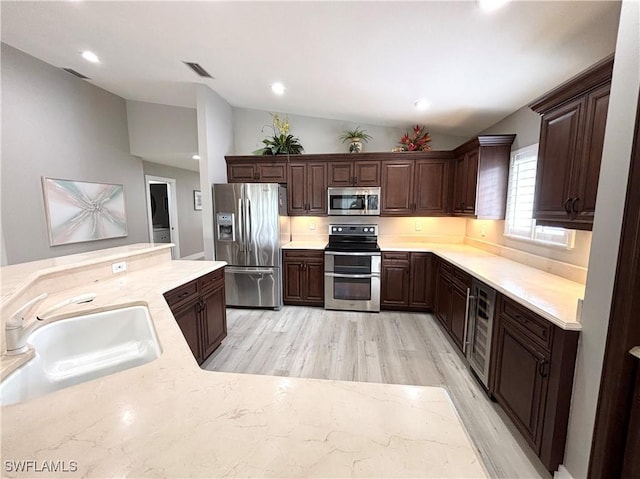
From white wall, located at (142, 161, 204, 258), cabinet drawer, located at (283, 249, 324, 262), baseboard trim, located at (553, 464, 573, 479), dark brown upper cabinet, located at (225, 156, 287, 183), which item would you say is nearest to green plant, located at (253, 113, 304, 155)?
dark brown upper cabinet, located at (225, 156, 287, 183)

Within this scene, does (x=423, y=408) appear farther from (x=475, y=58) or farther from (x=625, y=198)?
(x=475, y=58)

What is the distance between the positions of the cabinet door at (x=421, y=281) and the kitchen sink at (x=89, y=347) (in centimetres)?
319

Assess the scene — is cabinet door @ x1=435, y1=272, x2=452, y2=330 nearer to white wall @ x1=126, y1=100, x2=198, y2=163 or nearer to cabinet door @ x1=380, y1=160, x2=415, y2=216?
cabinet door @ x1=380, y1=160, x2=415, y2=216

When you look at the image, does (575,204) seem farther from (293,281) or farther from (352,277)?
(293,281)

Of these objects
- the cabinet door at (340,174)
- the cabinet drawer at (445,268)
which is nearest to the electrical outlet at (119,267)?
the cabinet door at (340,174)

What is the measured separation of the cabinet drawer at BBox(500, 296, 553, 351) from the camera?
59.2 inches

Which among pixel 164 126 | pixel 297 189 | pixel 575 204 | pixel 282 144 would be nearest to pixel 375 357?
pixel 575 204

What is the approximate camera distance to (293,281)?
4.01 m

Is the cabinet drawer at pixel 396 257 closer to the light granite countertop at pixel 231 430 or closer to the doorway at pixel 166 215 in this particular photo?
the light granite countertop at pixel 231 430

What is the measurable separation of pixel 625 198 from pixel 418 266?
259 cm

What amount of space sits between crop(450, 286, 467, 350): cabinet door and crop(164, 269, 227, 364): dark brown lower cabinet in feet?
8.18

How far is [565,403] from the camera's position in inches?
55.6
